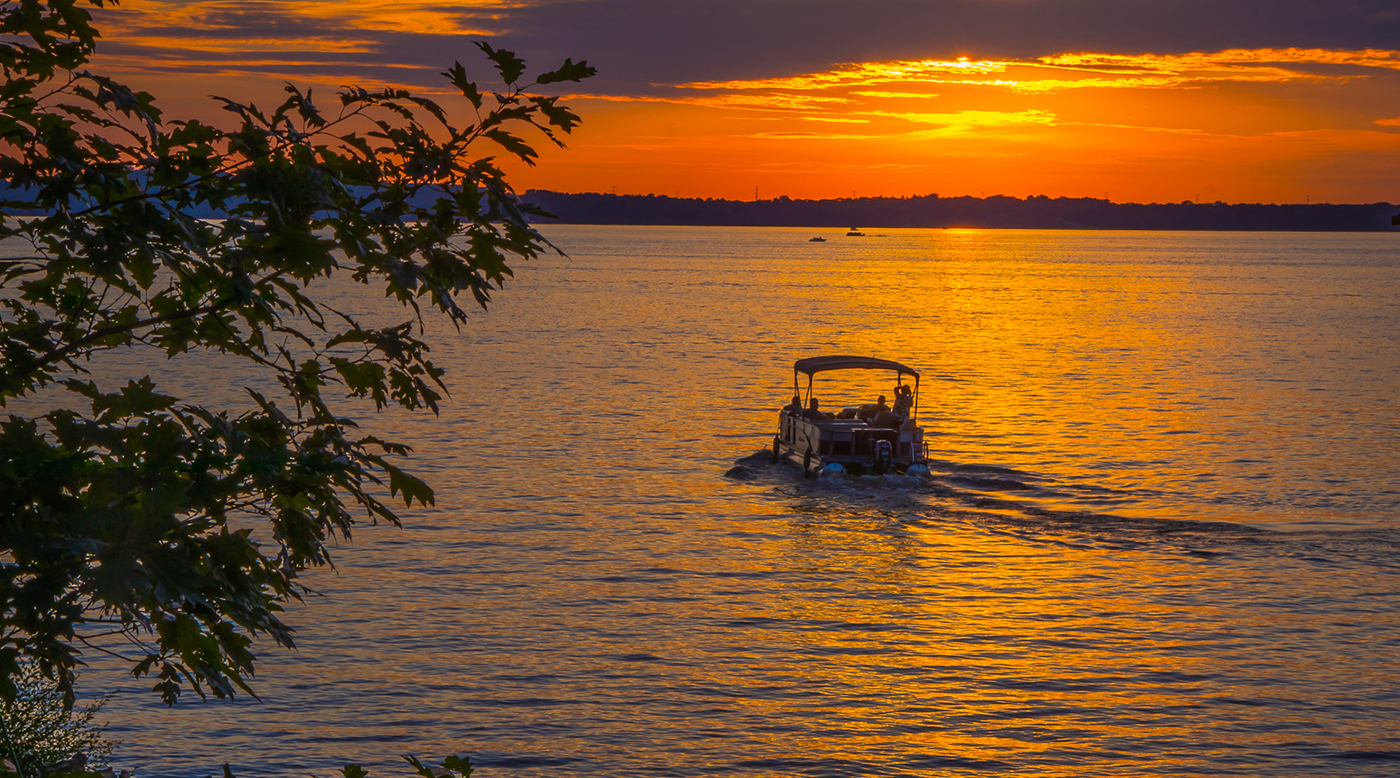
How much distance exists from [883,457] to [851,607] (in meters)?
12.7

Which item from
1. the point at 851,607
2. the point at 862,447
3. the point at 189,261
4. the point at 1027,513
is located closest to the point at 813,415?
the point at 862,447

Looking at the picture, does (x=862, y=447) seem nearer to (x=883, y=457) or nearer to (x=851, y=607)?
(x=883, y=457)

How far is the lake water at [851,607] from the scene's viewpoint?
60.5ft

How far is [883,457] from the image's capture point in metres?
38.6

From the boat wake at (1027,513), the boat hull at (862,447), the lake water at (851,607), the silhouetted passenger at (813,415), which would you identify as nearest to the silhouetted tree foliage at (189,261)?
the lake water at (851,607)

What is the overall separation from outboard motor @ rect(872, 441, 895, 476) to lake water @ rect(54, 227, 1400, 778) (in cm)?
73

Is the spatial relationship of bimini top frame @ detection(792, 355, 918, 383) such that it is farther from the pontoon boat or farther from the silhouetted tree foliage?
the silhouetted tree foliage

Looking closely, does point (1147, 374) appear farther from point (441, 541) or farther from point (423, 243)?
point (423, 243)

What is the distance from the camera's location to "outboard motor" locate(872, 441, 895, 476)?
38375mm

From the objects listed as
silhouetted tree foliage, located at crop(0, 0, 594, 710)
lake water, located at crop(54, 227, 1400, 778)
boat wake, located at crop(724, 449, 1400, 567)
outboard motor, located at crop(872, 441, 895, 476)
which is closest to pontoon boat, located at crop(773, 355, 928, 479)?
outboard motor, located at crop(872, 441, 895, 476)

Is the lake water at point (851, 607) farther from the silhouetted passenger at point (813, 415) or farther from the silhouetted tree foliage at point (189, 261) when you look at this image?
the silhouetted tree foliage at point (189, 261)

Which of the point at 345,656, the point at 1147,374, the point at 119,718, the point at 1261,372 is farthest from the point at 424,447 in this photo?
the point at 1261,372

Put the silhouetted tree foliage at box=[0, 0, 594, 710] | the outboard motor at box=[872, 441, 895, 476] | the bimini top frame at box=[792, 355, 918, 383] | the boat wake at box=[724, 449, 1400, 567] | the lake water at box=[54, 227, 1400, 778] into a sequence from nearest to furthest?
1. the silhouetted tree foliage at box=[0, 0, 594, 710]
2. the lake water at box=[54, 227, 1400, 778]
3. the boat wake at box=[724, 449, 1400, 567]
4. the outboard motor at box=[872, 441, 895, 476]
5. the bimini top frame at box=[792, 355, 918, 383]

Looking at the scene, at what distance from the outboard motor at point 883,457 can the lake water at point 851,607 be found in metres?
0.73
